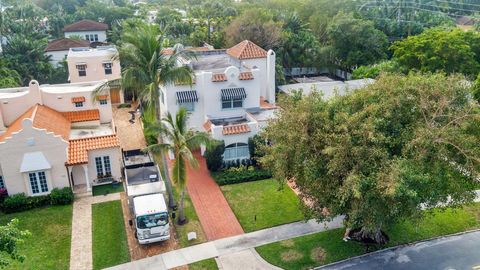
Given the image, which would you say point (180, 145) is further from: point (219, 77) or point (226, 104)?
point (226, 104)

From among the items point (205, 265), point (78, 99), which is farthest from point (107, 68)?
point (205, 265)

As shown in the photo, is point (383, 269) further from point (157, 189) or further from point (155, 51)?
point (155, 51)

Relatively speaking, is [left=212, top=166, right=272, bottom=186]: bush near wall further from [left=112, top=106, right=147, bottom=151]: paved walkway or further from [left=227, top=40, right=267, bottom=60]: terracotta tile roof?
[left=227, top=40, right=267, bottom=60]: terracotta tile roof

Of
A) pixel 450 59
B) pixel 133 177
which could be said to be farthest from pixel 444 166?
pixel 450 59

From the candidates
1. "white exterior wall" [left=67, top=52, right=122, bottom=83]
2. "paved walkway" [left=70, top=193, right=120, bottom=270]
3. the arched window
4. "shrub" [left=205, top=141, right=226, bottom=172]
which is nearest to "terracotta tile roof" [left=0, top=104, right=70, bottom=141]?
"paved walkway" [left=70, top=193, right=120, bottom=270]

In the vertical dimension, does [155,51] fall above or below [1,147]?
above

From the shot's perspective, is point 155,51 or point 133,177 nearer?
point 155,51
